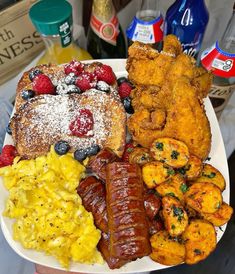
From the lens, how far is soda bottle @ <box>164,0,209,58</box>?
1.38m

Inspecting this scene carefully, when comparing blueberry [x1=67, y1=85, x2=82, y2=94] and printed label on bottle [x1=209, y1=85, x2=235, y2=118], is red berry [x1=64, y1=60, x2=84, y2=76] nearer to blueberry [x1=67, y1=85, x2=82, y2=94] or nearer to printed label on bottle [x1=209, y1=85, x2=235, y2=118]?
blueberry [x1=67, y1=85, x2=82, y2=94]

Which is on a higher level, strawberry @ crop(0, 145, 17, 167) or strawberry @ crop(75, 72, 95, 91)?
strawberry @ crop(75, 72, 95, 91)

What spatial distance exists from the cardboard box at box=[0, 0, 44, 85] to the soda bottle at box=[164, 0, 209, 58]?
59 cm

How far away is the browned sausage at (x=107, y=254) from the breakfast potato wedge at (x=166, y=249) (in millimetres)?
92

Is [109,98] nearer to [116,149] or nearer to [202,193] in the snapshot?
[116,149]

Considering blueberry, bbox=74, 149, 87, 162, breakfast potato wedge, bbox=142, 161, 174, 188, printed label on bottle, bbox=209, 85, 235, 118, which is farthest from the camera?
printed label on bottle, bbox=209, 85, 235, 118

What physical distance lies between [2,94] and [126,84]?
1.94 feet

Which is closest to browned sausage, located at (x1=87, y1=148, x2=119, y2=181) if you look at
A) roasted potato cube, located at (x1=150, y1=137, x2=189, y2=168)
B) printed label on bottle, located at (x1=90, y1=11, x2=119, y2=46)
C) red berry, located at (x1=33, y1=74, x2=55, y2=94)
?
roasted potato cube, located at (x1=150, y1=137, x2=189, y2=168)

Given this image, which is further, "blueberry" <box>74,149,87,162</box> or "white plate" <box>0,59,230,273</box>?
"blueberry" <box>74,149,87,162</box>

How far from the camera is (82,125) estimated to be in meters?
1.19

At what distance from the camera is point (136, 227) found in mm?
968

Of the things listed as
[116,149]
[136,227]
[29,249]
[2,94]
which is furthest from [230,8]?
[29,249]

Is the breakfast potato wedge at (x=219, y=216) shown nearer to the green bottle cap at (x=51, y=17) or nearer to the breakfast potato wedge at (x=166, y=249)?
the breakfast potato wedge at (x=166, y=249)

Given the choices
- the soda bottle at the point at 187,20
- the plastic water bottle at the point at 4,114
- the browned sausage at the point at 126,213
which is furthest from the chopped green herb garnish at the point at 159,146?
the plastic water bottle at the point at 4,114
